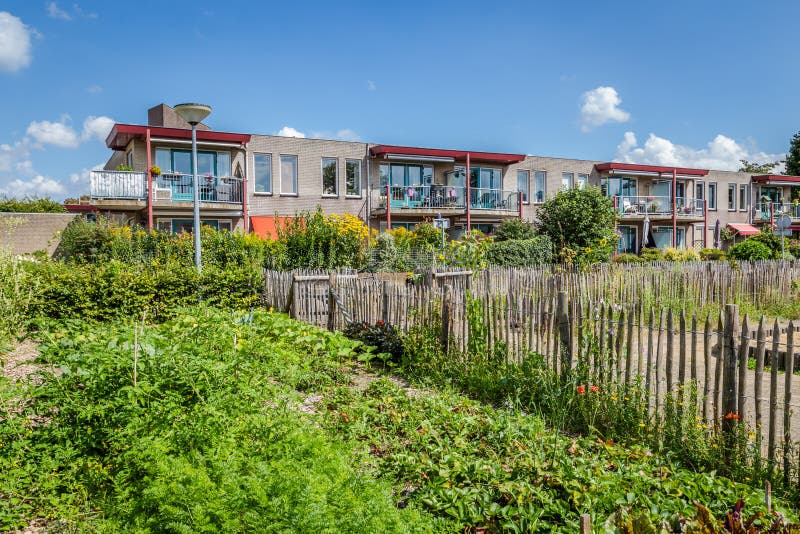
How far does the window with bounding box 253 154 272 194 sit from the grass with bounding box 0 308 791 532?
23174 millimetres

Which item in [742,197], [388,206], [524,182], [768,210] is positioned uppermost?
[524,182]

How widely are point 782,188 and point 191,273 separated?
1930 inches

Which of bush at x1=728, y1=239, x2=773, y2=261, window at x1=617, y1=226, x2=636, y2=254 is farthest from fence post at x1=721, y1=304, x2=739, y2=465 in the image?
window at x1=617, y1=226, x2=636, y2=254

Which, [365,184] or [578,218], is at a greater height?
[365,184]

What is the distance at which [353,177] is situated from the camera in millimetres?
30797

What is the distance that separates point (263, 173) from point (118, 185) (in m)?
6.78

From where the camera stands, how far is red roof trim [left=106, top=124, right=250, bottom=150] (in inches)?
946

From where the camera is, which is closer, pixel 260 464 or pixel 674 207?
pixel 260 464

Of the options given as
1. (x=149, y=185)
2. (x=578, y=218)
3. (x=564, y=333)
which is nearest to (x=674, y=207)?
(x=578, y=218)

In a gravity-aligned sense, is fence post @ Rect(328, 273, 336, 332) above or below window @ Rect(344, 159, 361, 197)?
below

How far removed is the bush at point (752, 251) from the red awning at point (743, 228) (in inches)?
672

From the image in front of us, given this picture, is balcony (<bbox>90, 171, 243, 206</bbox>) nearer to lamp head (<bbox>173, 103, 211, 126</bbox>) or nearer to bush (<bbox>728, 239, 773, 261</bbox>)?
lamp head (<bbox>173, 103, 211, 126</bbox>)

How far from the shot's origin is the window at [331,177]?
30000 mm

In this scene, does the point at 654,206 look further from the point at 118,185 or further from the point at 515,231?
the point at 118,185
